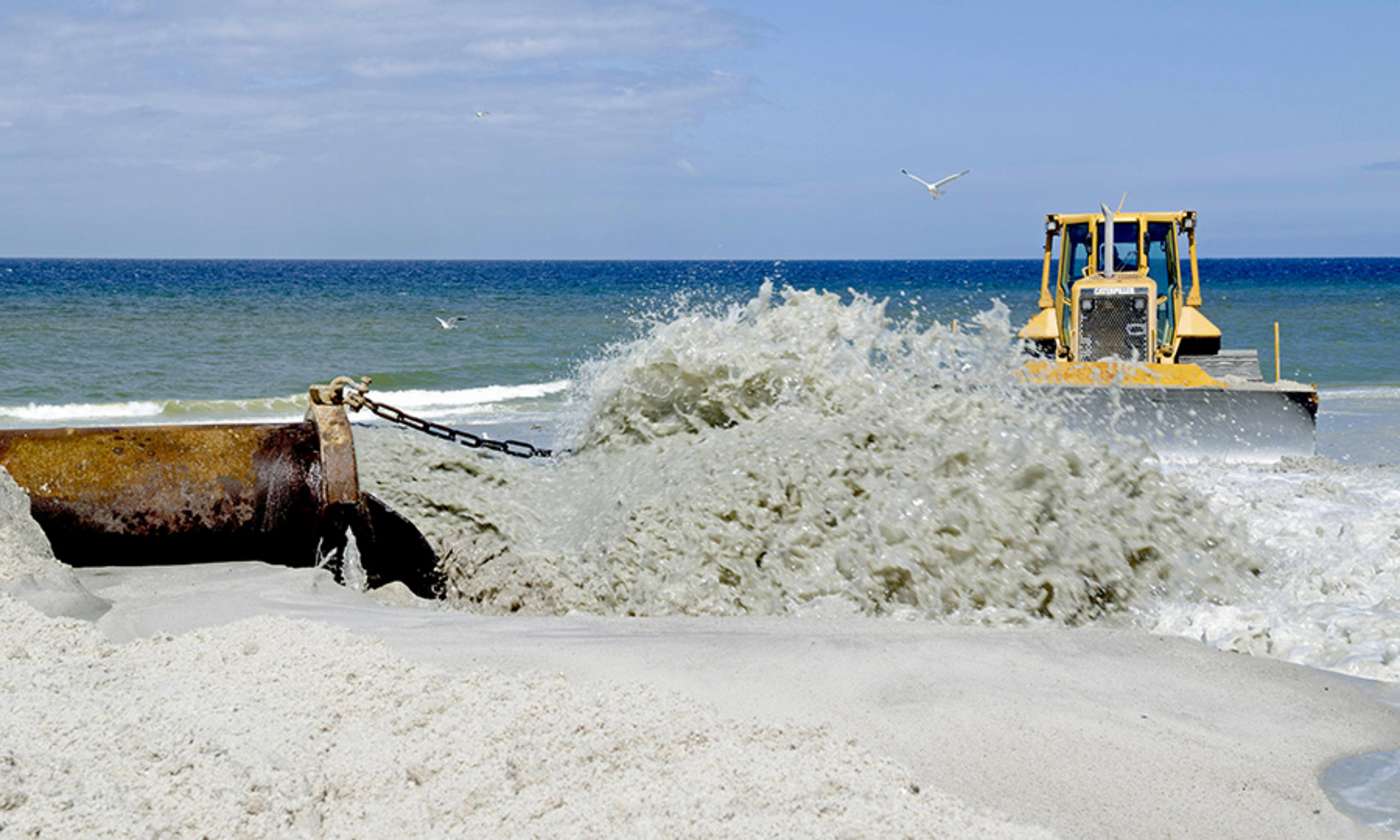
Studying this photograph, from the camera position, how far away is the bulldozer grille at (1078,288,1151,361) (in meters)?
13.5

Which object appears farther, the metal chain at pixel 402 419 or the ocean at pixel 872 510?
the metal chain at pixel 402 419

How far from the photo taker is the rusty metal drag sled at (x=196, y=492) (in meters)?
5.38

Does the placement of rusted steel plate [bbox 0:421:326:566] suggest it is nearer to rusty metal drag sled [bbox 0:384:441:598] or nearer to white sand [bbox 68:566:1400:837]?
rusty metal drag sled [bbox 0:384:441:598]

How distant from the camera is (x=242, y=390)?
20.1 metres

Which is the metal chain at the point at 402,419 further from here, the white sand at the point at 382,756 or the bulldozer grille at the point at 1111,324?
the bulldozer grille at the point at 1111,324

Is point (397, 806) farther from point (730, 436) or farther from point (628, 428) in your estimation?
→ point (628, 428)

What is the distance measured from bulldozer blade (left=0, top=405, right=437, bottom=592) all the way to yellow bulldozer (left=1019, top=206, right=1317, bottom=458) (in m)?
7.50

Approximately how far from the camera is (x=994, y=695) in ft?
12.3

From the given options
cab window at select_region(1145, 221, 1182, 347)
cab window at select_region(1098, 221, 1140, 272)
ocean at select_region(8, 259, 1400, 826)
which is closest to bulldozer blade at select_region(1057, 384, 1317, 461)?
ocean at select_region(8, 259, 1400, 826)

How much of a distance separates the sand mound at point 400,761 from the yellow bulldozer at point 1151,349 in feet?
29.1

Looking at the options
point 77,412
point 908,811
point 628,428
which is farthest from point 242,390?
point 908,811

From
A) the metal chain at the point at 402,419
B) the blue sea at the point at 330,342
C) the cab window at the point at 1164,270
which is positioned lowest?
the blue sea at the point at 330,342

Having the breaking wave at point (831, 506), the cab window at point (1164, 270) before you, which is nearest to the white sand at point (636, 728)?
the breaking wave at point (831, 506)

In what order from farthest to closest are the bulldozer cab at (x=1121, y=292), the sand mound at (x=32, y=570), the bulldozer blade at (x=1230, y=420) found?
the bulldozer cab at (x=1121, y=292)
the bulldozer blade at (x=1230, y=420)
the sand mound at (x=32, y=570)
